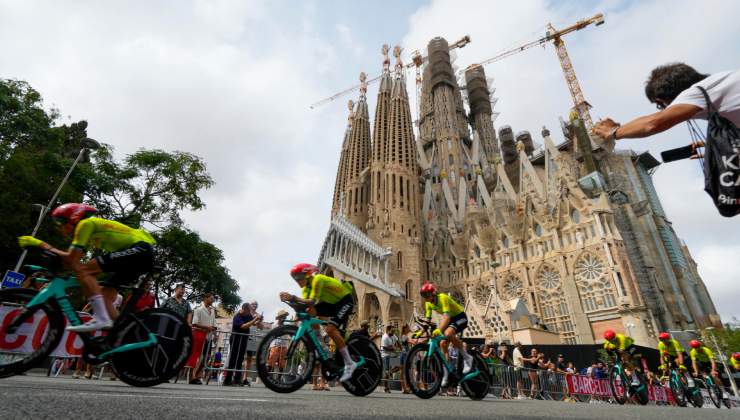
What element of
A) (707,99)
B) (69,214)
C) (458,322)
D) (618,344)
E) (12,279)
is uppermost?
(12,279)

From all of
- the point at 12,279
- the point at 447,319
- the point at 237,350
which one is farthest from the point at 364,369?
the point at 12,279

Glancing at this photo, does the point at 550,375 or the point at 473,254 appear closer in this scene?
the point at 550,375

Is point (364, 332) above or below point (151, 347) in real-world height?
above

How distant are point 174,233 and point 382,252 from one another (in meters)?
21.6

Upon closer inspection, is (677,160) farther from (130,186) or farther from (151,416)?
(130,186)

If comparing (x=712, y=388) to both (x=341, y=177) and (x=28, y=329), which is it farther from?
(x=341, y=177)

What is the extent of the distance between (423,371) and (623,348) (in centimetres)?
521

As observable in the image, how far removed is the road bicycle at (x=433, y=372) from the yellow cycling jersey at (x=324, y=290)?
117cm

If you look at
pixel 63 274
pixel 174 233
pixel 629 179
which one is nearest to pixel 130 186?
pixel 174 233

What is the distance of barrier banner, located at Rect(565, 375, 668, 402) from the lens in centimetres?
1068

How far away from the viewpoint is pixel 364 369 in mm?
4691

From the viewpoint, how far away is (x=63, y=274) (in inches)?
133

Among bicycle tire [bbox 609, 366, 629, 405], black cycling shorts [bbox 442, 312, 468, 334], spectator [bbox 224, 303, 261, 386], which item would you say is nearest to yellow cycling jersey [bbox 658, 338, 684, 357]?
bicycle tire [bbox 609, 366, 629, 405]

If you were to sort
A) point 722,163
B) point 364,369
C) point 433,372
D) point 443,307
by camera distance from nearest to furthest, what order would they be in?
point 722,163, point 364,369, point 433,372, point 443,307
